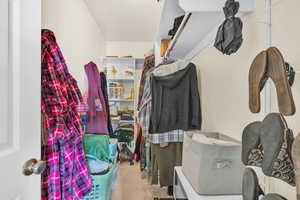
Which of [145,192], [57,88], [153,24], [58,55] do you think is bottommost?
[145,192]

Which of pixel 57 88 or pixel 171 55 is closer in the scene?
pixel 57 88

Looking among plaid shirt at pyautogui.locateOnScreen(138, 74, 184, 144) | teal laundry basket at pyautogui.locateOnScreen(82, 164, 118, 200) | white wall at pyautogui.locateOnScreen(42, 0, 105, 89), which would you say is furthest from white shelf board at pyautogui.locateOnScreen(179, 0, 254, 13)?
teal laundry basket at pyautogui.locateOnScreen(82, 164, 118, 200)

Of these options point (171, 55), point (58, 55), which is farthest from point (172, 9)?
point (58, 55)

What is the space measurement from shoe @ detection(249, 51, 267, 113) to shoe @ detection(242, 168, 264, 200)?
0.20 meters

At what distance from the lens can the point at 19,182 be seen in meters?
0.65

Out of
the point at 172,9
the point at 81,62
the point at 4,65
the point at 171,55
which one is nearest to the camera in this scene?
the point at 4,65

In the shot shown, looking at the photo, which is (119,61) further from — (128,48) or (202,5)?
(202,5)

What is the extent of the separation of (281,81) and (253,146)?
21 centimetres

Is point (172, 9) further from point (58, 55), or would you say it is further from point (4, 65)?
point (4, 65)

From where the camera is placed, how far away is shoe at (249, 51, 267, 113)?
1.82 feet

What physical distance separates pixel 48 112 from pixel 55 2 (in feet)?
3.66

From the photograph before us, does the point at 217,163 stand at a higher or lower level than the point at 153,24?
lower

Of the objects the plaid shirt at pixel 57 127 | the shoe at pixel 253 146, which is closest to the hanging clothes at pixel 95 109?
the plaid shirt at pixel 57 127

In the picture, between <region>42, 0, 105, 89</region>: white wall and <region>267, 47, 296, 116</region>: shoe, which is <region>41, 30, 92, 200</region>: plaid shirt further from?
<region>267, 47, 296, 116</region>: shoe
